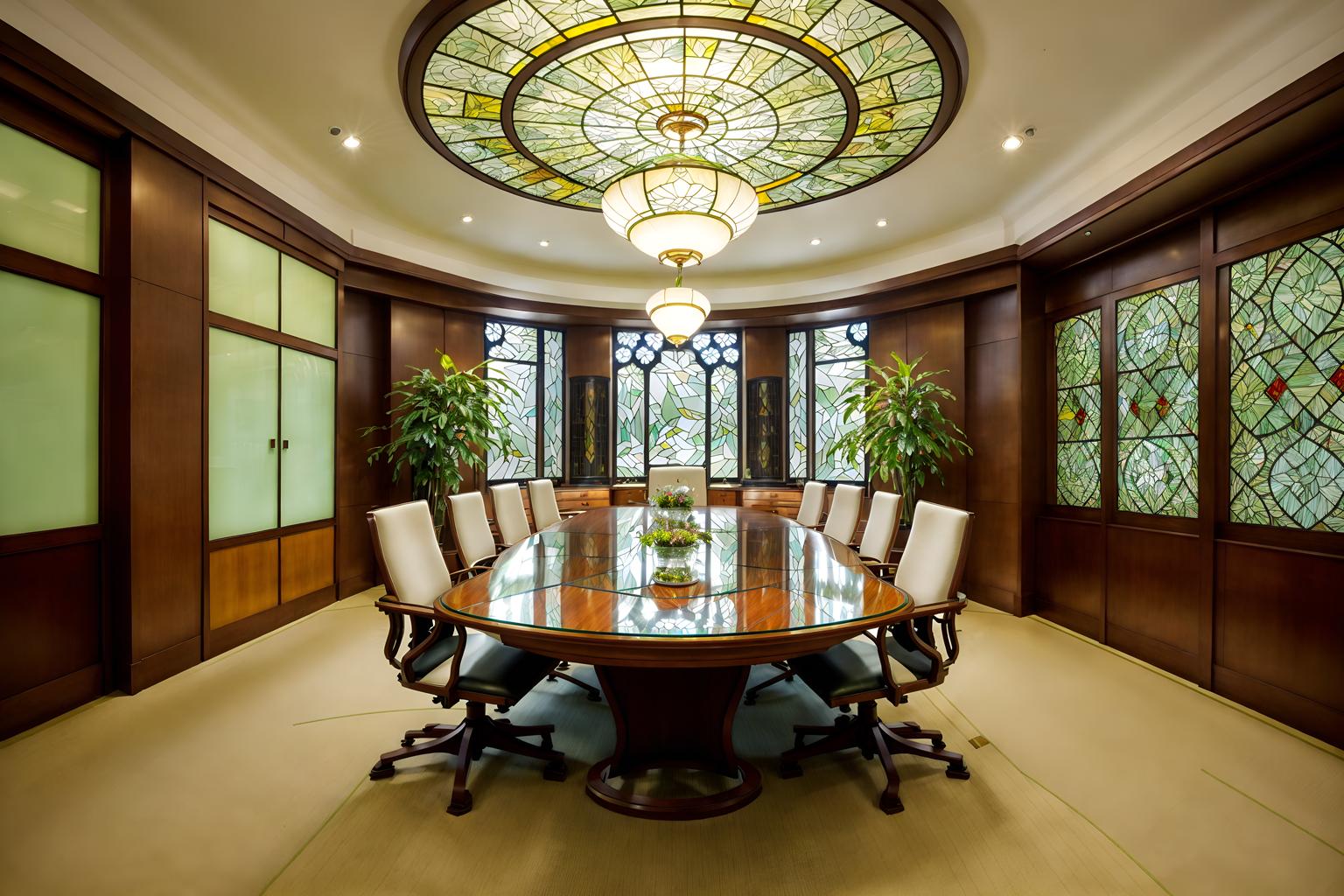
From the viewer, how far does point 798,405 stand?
6824 mm

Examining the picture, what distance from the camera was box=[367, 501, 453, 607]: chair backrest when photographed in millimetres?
2264

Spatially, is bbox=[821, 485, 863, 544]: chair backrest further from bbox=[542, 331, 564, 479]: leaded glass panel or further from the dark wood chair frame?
bbox=[542, 331, 564, 479]: leaded glass panel

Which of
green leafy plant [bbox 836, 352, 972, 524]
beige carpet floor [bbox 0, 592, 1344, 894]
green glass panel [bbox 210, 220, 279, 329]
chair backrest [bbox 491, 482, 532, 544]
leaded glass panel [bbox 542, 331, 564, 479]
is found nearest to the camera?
beige carpet floor [bbox 0, 592, 1344, 894]

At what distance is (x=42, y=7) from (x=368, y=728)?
3524 millimetres

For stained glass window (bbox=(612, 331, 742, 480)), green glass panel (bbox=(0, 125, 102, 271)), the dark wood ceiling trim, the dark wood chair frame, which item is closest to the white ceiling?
the dark wood ceiling trim

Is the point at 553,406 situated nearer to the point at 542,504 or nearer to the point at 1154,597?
the point at 542,504

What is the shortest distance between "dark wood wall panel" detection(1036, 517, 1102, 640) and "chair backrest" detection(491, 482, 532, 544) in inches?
161

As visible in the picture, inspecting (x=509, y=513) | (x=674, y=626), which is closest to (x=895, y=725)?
(x=674, y=626)

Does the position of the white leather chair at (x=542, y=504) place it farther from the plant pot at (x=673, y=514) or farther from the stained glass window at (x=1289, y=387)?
the stained glass window at (x=1289, y=387)

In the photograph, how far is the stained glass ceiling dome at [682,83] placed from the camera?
103 inches

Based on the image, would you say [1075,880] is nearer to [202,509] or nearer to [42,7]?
[202,509]

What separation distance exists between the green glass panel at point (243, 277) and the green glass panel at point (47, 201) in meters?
0.65

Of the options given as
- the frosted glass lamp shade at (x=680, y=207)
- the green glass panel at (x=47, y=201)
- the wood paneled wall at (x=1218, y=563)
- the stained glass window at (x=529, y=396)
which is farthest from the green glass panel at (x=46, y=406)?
the wood paneled wall at (x=1218, y=563)

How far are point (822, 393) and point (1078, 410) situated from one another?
8.68ft
